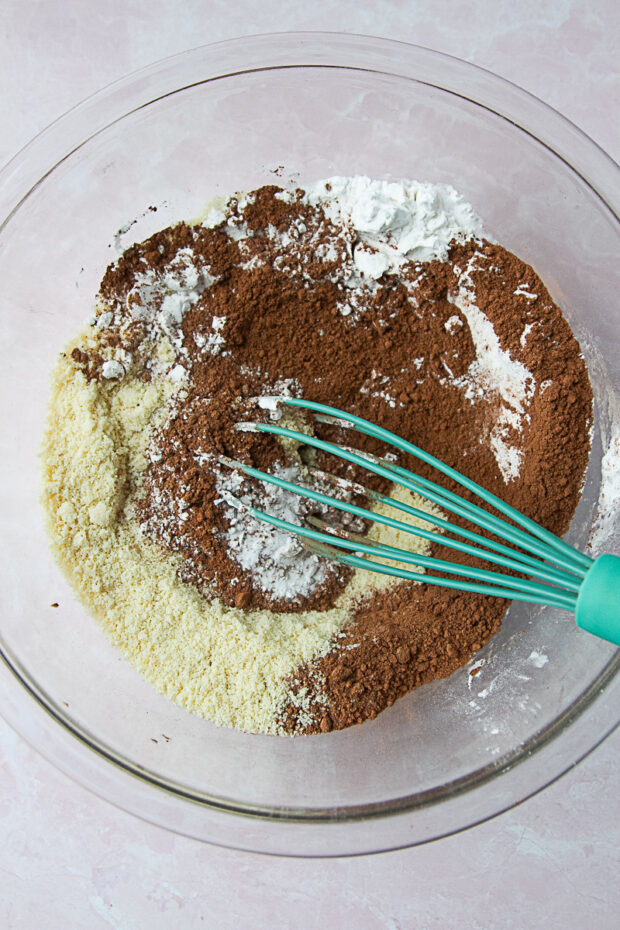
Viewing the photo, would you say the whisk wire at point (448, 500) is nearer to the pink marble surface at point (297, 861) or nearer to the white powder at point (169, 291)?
the white powder at point (169, 291)

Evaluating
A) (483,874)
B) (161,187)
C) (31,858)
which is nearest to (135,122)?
(161,187)

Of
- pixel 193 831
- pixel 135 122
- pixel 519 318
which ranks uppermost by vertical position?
pixel 135 122

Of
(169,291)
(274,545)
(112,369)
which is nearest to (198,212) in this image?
(169,291)

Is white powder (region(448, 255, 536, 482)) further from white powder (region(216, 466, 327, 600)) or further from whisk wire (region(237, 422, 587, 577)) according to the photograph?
white powder (region(216, 466, 327, 600))

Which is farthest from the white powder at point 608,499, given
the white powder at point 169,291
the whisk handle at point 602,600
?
the white powder at point 169,291

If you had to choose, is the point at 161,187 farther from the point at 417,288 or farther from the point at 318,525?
the point at 318,525

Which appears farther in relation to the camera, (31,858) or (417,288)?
(31,858)

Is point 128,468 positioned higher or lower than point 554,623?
higher

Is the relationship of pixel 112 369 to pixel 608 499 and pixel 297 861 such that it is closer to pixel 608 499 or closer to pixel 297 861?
pixel 608 499
